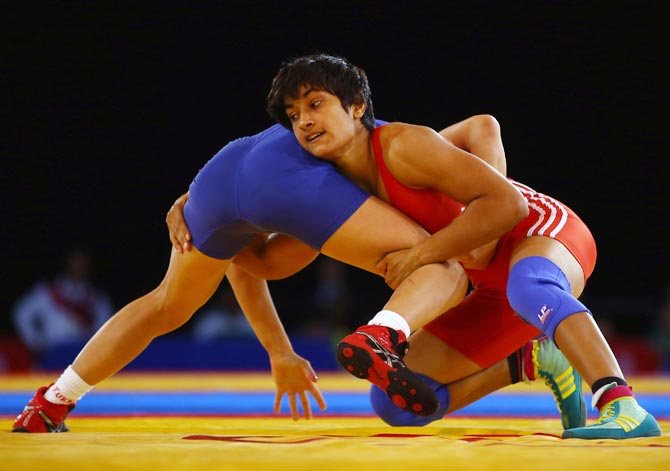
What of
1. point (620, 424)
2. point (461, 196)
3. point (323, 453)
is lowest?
point (323, 453)

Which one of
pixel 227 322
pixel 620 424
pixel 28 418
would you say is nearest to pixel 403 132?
pixel 620 424

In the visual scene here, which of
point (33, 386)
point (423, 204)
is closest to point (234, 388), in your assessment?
point (33, 386)

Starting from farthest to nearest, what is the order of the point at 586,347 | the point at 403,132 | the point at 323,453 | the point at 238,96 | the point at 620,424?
the point at 238,96 → the point at 403,132 → the point at 586,347 → the point at 620,424 → the point at 323,453

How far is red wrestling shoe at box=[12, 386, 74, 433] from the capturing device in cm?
273

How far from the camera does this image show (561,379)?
9.53 feet

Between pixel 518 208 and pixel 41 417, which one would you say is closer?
pixel 518 208

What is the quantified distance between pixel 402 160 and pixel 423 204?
17 cm

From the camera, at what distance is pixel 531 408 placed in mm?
4355

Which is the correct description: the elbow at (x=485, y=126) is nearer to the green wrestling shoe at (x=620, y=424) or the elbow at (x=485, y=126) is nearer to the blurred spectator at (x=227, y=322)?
the green wrestling shoe at (x=620, y=424)

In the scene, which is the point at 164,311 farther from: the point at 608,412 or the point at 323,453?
the point at 608,412

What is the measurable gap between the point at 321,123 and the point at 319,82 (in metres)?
0.13

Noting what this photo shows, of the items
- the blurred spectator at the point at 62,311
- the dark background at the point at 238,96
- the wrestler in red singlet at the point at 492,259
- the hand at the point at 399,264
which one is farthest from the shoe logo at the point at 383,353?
the dark background at the point at 238,96

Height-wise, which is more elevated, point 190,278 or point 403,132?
point 403,132

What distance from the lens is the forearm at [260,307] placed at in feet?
9.95
